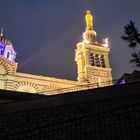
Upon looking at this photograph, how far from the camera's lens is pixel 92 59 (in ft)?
184

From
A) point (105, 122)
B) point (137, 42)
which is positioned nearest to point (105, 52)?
point (137, 42)

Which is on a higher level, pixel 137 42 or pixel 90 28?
pixel 90 28

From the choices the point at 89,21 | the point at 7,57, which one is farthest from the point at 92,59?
the point at 7,57

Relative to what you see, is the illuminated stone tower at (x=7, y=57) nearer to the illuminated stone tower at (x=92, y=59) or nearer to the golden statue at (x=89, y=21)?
the illuminated stone tower at (x=92, y=59)

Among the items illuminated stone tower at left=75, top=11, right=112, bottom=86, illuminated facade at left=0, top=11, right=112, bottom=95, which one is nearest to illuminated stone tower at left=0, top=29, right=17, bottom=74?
illuminated facade at left=0, top=11, right=112, bottom=95

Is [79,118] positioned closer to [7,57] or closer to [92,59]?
[7,57]

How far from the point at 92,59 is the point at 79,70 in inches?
138

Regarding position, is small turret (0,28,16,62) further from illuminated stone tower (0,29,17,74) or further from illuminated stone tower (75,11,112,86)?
illuminated stone tower (75,11,112,86)

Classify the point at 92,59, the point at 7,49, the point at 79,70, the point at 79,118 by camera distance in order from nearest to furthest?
the point at 79,118, the point at 7,49, the point at 79,70, the point at 92,59

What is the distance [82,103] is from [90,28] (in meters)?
48.8

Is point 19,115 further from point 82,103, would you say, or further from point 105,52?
point 105,52

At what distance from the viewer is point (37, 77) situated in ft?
142

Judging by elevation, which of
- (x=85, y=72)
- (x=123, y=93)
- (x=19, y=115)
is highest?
(x=85, y=72)

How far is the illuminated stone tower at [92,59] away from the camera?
2079 inches
